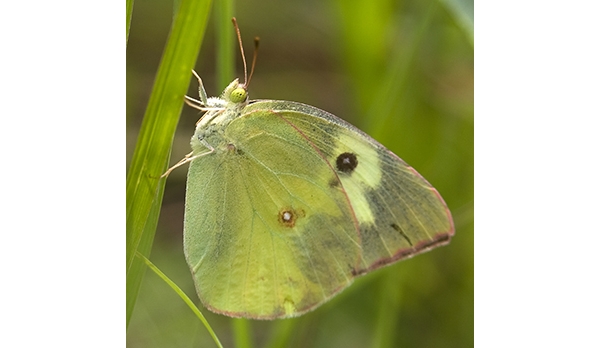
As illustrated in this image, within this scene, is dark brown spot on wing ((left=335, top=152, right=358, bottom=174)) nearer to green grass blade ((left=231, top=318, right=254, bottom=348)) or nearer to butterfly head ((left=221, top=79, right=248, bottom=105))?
butterfly head ((left=221, top=79, right=248, bottom=105))

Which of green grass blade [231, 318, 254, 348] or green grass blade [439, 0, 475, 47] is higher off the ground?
green grass blade [439, 0, 475, 47]

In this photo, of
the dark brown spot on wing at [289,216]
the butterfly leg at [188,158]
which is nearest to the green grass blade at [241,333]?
the dark brown spot on wing at [289,216]

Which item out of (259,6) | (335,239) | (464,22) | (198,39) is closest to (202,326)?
(335,239)

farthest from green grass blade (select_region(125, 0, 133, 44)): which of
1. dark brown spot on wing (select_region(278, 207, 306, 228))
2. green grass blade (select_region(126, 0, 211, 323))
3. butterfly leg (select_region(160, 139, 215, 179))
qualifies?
dark brown spot on wing (select_region(278, 207, 306, 228))

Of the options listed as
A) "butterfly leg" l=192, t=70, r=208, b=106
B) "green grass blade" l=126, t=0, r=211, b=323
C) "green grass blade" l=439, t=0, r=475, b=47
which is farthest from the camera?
"green grass blade" l=439, t=0, r=475, b=47

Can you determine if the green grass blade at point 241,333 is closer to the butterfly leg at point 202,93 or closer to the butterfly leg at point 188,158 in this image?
the butterfly leg at point 188,158

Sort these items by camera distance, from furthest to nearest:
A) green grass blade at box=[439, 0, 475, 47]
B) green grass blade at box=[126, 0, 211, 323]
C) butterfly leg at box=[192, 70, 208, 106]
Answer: green grass blade at box=[439, 0, 475, 47] → butterfly leg at box=[192, 70, 208, 106] → green grass blade at box=[126, 0, 211, 323]
